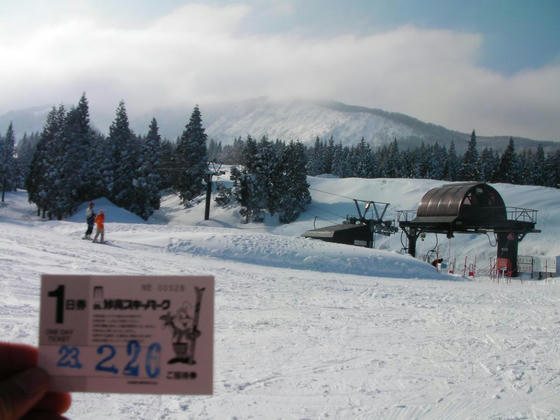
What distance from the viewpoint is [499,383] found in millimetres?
5266

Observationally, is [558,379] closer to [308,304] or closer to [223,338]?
[223,338]

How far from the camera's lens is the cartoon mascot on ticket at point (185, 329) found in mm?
1598

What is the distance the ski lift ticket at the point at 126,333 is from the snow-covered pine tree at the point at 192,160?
57.5 metres

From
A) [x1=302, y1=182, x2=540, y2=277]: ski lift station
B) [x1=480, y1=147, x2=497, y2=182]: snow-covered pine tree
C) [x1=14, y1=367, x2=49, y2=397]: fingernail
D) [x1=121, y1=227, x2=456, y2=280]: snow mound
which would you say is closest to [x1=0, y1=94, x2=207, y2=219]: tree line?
[x1=302, y1=182, x2=540, y2=277]: ski lift station

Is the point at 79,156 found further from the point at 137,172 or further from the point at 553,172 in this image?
the point at 553,172

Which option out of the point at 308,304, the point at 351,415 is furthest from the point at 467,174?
the point at 351,415

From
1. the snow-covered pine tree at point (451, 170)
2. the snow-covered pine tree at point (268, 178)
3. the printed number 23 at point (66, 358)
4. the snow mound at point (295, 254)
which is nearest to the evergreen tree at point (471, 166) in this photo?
the snow-covered pine tree at point (451, 170)

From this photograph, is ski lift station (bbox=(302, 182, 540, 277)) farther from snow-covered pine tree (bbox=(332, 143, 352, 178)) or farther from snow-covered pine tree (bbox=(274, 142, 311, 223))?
snow-covered pine tree (bbox=(332, 143, 352, 178))

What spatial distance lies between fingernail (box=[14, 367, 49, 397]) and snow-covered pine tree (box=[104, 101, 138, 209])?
5316 centimetres

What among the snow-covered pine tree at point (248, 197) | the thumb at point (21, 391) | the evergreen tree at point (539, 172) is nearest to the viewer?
the thumb at point (21, 391)

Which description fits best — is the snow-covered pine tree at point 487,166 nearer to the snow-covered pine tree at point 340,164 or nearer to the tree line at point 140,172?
the snow-covered pine tree at point 340,164

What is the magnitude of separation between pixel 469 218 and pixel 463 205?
1012mm

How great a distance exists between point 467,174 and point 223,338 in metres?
89.5

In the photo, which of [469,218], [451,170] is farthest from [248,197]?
[451,170]
